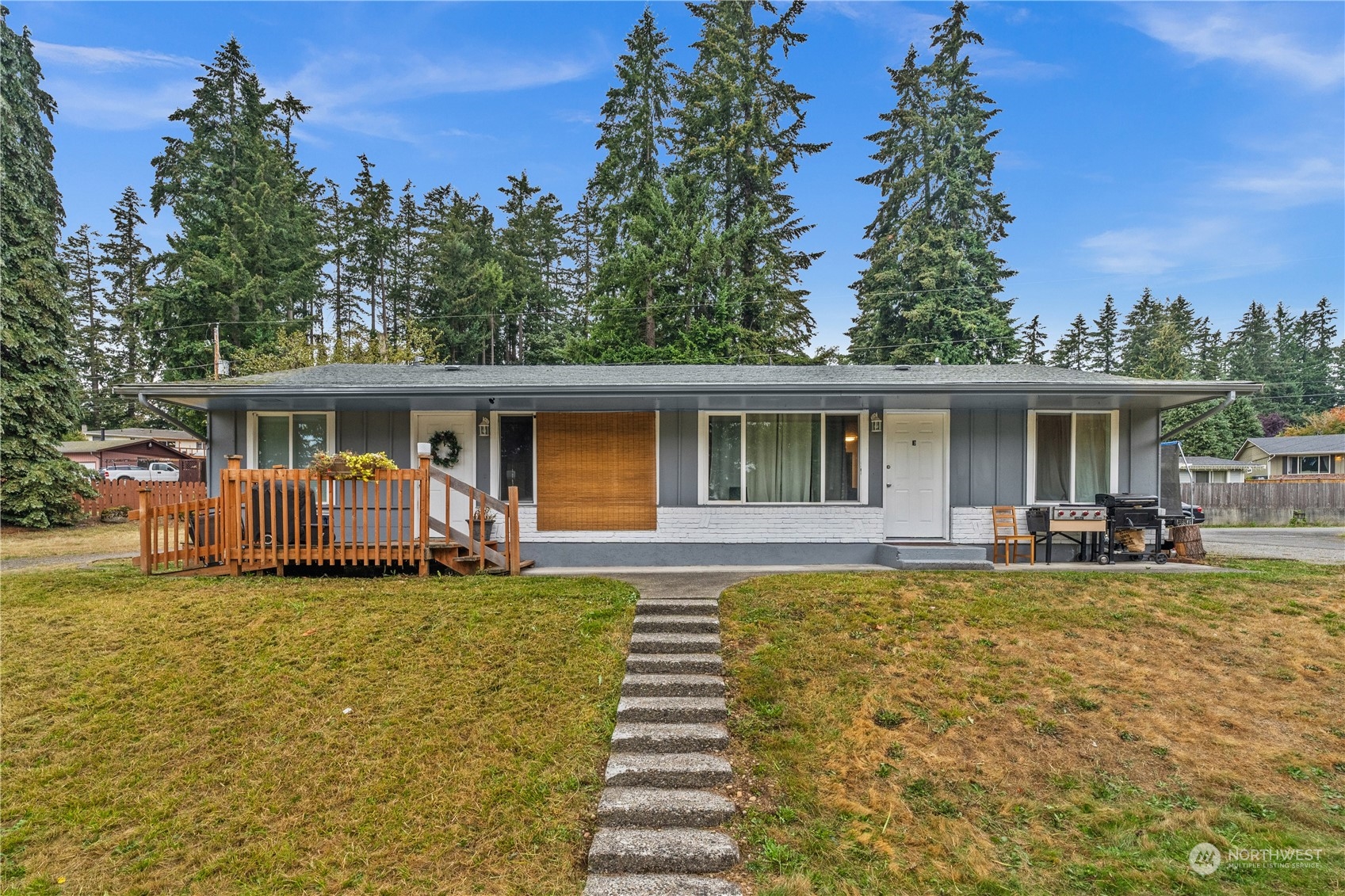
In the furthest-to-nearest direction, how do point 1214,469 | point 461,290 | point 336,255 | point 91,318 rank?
point 91,318, point 1214,469, point 336,255, point 461,290

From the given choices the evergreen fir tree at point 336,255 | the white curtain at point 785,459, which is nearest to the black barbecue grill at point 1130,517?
the white curtain at point 785,459

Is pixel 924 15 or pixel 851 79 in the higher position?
pixel 924 15

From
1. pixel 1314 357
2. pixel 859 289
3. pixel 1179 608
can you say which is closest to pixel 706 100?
pixel 859 289

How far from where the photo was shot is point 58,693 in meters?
4.24

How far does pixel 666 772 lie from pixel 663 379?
6056 millimetres

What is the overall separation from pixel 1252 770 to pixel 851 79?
22.5m

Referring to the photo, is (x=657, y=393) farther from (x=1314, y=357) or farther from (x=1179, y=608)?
(x=1314, y=357)

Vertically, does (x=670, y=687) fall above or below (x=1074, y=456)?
below

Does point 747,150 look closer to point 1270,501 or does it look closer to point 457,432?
point 457,432

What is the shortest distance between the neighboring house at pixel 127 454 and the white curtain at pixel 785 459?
2557cm

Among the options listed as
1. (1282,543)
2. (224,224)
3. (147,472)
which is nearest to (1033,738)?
(1282,543)

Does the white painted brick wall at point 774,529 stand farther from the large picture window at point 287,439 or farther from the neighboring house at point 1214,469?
the neighboring house at point 1214,469

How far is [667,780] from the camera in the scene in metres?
3.49

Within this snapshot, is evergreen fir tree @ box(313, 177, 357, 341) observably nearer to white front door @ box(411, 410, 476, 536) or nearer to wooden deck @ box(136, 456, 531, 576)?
white front door @ box(411, 410, 476, 536)
